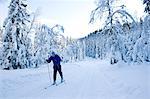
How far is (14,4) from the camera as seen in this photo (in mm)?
33906

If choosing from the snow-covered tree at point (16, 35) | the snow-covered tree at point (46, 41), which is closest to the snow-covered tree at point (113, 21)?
the snow-covered tree at point (16, 35)

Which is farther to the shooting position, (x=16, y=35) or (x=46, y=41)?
(x=46, y=41)

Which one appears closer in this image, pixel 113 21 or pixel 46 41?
pixel 113 21

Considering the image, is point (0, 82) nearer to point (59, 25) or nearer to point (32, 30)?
point (32, 30)

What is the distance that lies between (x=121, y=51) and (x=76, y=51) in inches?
4020

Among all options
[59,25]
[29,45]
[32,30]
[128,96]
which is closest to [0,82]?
[128,96]

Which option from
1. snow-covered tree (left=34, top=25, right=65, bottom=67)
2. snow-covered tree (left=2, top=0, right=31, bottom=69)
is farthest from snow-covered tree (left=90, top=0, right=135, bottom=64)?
snow-covered tree (left=34, top=25, right=65, bottom=67)

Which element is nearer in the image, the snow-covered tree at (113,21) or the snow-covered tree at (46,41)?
the snow-covered tree at (113,21)

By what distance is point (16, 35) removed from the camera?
113ft

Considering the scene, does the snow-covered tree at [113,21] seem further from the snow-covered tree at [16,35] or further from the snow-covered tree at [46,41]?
the snow-covered tree at [46,41]

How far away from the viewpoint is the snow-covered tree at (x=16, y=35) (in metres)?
33.8

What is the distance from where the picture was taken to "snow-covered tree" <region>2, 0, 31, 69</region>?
33.8m

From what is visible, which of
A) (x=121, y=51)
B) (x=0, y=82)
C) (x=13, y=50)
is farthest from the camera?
(x=13, y=50)

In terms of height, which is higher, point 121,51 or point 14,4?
point 14,4
